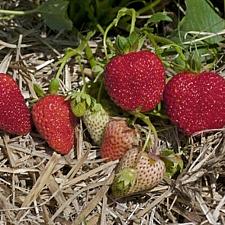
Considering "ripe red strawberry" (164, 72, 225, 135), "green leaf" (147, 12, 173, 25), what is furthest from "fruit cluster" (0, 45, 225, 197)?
"green leaf" (147, 12, 173, 25)

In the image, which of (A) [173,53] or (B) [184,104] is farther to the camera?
(A) [173,53]

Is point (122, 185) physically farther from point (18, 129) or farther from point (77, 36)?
point (77, 36)

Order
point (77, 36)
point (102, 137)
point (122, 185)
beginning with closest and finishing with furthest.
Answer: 1. point (122, 185)
2. point (102, 137)
3. point (77, 36)

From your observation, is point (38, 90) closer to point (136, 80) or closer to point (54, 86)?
point (54, 86)

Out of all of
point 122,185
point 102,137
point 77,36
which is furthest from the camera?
point 77,36

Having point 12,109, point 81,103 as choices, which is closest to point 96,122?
point 81,103

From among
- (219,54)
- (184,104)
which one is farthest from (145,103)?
(219,54)
